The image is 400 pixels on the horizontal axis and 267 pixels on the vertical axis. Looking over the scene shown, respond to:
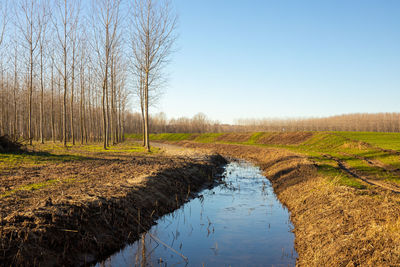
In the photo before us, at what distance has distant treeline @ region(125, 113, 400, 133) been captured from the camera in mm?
54156

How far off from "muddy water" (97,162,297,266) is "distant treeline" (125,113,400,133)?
50338mm

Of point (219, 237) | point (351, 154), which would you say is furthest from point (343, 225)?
point (351, 154)

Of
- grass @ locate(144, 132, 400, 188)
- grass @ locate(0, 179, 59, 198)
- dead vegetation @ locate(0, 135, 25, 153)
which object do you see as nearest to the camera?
grass @ locate(0, 179, 59, 198)

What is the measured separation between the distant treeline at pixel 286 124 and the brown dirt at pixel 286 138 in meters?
16.1

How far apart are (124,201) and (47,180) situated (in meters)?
4.50

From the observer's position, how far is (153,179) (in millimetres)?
11578

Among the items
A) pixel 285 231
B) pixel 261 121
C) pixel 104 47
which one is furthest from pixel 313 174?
pixel 261 121

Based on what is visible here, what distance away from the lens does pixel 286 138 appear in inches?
1670

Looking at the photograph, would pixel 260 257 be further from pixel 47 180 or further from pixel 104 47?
pixel 104 47

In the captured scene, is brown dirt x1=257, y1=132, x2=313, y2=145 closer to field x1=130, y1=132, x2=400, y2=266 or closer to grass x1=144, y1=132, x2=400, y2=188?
grass x1=144, y1=132, x2=400, y2=188

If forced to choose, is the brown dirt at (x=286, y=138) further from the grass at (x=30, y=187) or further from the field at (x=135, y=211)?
the grass at (x=30, y=187)

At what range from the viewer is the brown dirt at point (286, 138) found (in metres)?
39.5

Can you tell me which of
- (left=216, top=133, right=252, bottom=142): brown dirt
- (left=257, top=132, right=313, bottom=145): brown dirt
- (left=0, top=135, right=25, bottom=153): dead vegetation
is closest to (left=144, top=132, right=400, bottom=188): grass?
(left=257, top=132, right=313, bottom=145): brown dirt


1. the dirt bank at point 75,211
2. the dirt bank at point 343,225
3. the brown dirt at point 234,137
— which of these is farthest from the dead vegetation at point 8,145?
the brown dirt at point 234,137
